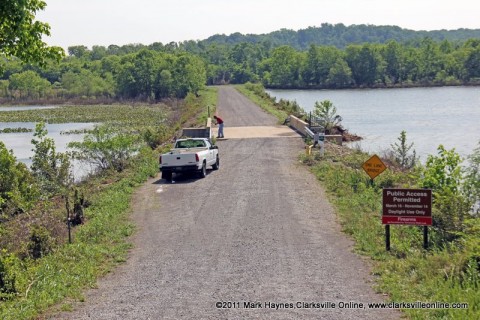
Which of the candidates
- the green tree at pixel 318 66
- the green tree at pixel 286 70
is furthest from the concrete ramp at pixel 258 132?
the green tree at pixel 286 70

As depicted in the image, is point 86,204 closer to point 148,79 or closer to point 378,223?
point 378,223

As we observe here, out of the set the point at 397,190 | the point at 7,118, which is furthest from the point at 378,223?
the point at 7,118

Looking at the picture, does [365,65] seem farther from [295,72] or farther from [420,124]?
[420,124]

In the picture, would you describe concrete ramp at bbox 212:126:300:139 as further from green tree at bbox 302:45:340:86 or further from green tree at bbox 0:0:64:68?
green tree at bbox 302:45:340:86

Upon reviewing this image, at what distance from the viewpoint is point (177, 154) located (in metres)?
24.6

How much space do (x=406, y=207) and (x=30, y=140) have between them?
54992 mm

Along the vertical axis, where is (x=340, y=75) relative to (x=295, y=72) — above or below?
below

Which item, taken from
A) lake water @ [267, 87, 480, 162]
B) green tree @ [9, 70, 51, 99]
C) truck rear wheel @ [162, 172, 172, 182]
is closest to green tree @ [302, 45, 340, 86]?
green tree @ [9, 70, 51, 99]

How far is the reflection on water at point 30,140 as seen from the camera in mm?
44184

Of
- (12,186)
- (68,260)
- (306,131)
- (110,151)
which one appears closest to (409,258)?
(68,260)

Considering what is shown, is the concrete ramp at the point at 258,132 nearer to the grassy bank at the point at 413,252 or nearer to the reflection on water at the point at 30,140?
the reflection on water at the point at 30,140

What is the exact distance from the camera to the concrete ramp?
4056 cm

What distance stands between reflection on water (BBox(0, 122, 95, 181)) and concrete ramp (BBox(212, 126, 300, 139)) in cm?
929

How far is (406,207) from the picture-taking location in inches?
563
